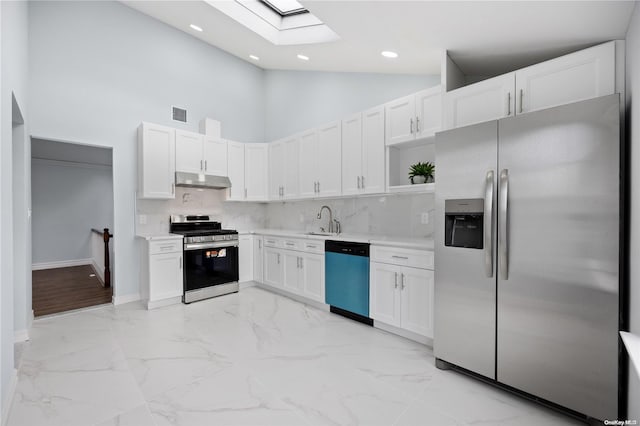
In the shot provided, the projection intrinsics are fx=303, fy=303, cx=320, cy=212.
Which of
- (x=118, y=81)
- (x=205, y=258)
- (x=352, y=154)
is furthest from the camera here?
(x=205, y=258)

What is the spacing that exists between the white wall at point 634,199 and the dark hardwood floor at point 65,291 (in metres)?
5.27

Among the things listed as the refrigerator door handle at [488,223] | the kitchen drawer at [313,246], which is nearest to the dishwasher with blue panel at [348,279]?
the kitchen drawer at [313,246]

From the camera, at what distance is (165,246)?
399 centimetres

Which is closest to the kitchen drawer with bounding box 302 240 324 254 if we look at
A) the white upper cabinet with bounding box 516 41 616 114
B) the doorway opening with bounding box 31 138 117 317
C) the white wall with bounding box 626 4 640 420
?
the white upper cabinet with bounding box 516 41 616 114

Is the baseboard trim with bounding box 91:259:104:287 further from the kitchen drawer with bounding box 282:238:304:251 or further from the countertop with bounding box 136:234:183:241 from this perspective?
the kitchen drawer with bounding box 282:238:304:251

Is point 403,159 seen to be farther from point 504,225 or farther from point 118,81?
point 118,81

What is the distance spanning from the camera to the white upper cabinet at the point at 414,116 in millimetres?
2973

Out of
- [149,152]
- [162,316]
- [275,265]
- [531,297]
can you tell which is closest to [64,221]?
[149,152]

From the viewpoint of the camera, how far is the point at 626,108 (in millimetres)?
1815

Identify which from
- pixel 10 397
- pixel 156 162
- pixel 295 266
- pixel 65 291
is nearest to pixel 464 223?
pixel 295 266

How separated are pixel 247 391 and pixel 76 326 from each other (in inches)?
97.7

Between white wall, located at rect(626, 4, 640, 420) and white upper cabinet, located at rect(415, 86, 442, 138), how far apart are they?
136cm

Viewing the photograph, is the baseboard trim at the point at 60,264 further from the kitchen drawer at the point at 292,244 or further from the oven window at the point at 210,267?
the kitchen drawer at the point at 292,244

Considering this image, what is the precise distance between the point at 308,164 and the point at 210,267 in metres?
2.07
